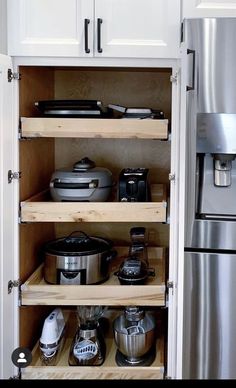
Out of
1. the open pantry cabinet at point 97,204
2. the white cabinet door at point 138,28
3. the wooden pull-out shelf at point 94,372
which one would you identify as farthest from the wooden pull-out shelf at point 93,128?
the wooden pull-out shelf at point 94,372

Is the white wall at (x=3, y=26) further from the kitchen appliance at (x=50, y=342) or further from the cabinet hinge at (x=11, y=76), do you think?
the kitchen appliance at (x=50, y=342)

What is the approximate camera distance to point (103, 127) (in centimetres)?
184

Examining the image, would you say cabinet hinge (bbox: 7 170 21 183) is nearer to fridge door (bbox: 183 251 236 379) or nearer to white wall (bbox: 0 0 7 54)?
white wall (bbox: 0 0 7 54)

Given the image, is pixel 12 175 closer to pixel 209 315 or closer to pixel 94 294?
pixel 94 294

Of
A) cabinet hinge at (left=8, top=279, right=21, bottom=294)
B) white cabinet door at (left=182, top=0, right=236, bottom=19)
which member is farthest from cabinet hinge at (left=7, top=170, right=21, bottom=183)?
white cabinet door at (left=182, top=0, right=236, bottom=19)

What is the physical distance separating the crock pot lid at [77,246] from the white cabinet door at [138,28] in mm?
860

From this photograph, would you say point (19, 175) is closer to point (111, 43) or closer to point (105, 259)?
point (105, 259)

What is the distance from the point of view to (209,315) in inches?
68.3

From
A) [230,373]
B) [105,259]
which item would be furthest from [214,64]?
[230,373]

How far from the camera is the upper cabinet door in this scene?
5.92 feet

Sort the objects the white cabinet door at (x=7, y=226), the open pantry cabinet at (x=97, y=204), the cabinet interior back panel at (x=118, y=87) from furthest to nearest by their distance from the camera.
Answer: the cabinet interior back panel at (x=118, y=87)
the open pantry cabinet at (x=97, y=204)
the white cabinet door at (x=7, y=226)

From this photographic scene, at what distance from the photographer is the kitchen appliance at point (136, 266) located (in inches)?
75.1

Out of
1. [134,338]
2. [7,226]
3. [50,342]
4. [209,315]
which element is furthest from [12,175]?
[209,315]

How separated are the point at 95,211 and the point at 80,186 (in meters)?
0.14
